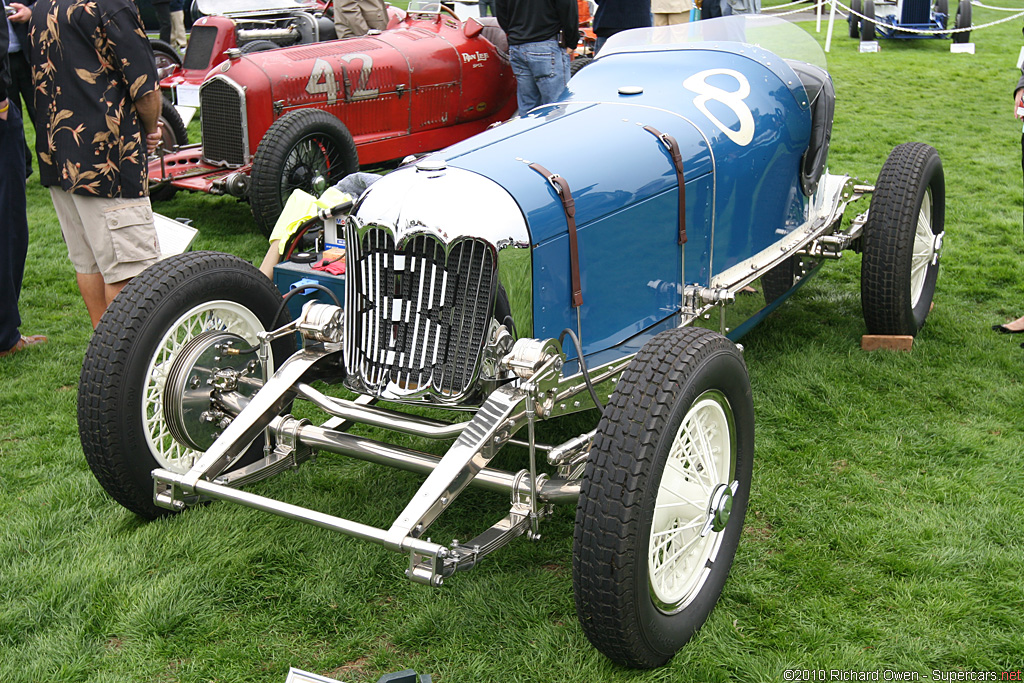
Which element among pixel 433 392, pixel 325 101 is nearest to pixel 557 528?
pixel 433 392

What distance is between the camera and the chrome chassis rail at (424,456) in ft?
8.41

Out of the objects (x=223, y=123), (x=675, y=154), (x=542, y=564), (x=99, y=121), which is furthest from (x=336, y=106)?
(x=542, y=564)

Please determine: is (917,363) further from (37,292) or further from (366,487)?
(37,292)

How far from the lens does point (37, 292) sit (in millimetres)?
6031

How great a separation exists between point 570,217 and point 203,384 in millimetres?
1430

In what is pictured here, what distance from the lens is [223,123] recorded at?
7145 mm

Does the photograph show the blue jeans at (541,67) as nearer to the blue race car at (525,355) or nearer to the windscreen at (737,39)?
the windscreen at (737,39)

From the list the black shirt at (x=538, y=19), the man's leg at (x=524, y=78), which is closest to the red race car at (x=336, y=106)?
the man's leg at (x=524, y=78)

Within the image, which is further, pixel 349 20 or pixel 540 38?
pixel 349 20

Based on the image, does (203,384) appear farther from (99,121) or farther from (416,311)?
(99,121)

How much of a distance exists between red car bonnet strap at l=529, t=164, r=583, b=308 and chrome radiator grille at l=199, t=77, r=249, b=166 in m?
4.59

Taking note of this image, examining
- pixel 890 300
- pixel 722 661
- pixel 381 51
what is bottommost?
pixel 722 661

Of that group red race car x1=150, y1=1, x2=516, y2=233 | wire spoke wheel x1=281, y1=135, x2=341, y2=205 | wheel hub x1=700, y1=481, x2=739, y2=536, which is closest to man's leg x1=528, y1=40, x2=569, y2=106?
red race car x1=150, y1=1, x2=516, y2=233

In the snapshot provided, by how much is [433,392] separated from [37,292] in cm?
423
